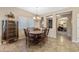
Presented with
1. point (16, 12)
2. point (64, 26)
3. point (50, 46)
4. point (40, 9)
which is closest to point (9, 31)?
point (16, 12)

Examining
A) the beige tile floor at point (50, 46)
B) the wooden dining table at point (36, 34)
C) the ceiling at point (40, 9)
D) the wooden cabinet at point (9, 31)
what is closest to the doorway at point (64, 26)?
the beige tile floor at point (50, 46)

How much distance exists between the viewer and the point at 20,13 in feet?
8.45

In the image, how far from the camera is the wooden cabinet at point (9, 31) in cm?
259

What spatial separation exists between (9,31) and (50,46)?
3.56ft

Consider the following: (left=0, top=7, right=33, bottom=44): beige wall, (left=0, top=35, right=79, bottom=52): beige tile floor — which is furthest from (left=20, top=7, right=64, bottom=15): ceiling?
(left=0, top=35, right=79, bottom=52): beige tile floor

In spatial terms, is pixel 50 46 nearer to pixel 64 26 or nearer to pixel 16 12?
pixel 64 26

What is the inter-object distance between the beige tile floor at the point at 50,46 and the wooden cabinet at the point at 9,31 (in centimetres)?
14

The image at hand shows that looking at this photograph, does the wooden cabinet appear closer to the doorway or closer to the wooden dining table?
the wooden dining table

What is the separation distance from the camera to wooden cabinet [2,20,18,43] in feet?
8.48

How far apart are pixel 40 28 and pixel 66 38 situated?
2.25 ft

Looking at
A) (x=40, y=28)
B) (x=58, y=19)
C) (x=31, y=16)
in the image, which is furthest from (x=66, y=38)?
(x=31, y=16)

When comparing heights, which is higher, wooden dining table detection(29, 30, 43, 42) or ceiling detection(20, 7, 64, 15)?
ceiling detection(20, 7, 64, 15)

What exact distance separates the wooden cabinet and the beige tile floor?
0.46 ft
